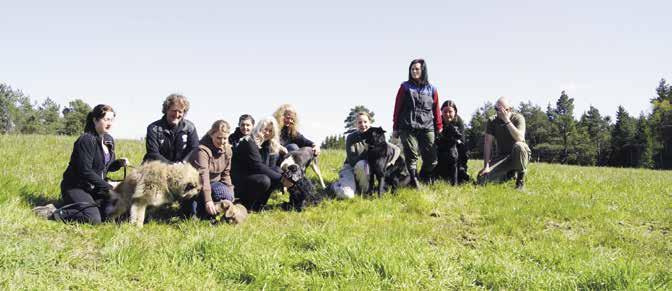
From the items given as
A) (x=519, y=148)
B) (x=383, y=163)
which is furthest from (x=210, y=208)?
(x=519, y=148)

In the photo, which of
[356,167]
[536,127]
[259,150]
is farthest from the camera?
[536,127]

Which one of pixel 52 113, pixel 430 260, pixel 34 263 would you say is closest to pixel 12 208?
pixel 34 263

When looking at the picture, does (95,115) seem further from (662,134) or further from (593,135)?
(593,135)

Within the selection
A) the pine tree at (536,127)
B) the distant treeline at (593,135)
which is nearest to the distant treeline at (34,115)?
the distant treeline at (593,135)

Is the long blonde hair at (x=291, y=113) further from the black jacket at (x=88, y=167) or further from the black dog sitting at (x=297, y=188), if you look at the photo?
the black jacket at (x=88, y=167)

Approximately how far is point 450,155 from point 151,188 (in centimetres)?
605

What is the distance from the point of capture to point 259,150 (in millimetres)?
7504

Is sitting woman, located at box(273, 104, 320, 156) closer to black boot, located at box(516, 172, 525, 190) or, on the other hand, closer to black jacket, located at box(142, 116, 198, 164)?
black jacket, located at box(142, 116, 198, 164)

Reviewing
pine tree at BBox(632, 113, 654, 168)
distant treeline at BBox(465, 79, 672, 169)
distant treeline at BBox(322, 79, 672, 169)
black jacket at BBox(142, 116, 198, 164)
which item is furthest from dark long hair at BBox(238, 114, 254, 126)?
pine tree at BBox(632, 113, 654, 168)

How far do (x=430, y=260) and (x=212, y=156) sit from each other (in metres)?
3.85

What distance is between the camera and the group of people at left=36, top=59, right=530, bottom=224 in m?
6.01

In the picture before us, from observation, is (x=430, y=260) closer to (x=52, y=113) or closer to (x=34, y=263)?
(x=34, y=263)

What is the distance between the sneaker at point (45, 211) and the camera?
18.2 ft

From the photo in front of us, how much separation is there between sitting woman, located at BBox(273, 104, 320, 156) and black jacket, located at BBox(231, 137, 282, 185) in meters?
1.59
